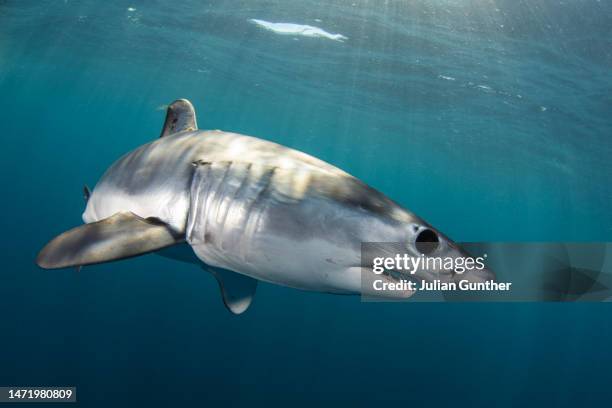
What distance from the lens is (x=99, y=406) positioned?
8164mm

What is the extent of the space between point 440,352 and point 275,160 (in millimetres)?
15118

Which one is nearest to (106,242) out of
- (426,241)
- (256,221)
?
(256,221)

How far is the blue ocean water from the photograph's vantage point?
408 inches

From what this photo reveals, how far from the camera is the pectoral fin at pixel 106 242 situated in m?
2.38

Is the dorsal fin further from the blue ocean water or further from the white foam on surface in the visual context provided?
the white foam on surface

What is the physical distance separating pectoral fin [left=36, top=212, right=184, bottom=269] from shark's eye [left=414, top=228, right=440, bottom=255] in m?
1.54

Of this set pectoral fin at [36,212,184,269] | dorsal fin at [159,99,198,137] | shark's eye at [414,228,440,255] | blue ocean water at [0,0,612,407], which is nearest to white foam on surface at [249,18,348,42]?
blue ocean water at [0,0,612,407]

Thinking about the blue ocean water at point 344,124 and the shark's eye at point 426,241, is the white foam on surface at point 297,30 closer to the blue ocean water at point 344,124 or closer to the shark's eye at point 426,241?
the blue ocean water at point 344,124

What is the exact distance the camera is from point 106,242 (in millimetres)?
2438

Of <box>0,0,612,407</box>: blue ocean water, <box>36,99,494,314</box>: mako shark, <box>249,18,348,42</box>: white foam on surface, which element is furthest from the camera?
<box>249,18,348,42</box>: white foam on surface

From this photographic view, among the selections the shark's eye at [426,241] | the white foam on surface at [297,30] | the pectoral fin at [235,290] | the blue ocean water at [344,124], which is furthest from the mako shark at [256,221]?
the white foam on surface at [297,30]

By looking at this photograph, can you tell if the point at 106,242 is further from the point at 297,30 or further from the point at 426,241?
the point at 297,30

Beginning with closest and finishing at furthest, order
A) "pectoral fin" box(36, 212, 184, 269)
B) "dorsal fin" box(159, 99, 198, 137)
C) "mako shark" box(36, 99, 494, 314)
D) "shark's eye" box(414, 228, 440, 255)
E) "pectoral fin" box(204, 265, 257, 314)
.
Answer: "shark's eye" box(414, 228, 440, 255), "mako shark" box(36, 99, 494, 314), "pectoral fin" box(36, 212, 184, 269), "pectoral fin" box(204, 265, 257, 314), "dorsal fin" box(159, 99, 198, 137)

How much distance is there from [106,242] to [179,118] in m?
2.44
